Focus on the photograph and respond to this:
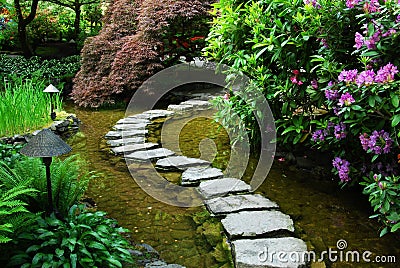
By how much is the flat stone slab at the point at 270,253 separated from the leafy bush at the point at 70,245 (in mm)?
707

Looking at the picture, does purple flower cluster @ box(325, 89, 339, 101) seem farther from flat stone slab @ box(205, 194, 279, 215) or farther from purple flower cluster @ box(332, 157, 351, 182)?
flat stone slab @ box(205, 194, 279, 215)

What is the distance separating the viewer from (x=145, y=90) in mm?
7609

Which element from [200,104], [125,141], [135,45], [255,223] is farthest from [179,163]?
[135,45]

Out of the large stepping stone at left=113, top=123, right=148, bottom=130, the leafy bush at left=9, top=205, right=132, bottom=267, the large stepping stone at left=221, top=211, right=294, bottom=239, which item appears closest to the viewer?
the leafy bush at left=9, top=205, right=132, bottom=267

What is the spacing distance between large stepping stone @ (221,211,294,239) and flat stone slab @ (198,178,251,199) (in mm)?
447

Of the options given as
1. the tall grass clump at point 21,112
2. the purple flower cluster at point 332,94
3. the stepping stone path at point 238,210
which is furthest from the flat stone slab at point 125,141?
the purple flower cluster at point 332,94

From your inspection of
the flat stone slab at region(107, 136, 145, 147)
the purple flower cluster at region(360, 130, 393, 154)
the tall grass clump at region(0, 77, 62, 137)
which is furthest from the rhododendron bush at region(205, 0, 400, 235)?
the tall grass clump at region(0, 77, 62, 137)

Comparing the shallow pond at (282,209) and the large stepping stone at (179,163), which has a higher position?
the large stepping stone at (179,163)

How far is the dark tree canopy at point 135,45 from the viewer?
729 centimetres

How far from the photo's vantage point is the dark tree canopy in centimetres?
729

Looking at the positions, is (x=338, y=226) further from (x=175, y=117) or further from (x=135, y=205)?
(x=175, y=117)

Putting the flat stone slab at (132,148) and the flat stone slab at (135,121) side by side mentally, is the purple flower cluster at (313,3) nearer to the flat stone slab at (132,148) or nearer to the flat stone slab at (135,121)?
the flat stone slab at (132,148)

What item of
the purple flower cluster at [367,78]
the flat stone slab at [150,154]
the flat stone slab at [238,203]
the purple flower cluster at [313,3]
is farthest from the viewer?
the flat stone slab at [150,154]

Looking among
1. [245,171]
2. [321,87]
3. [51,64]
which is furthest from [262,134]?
[51,64]
